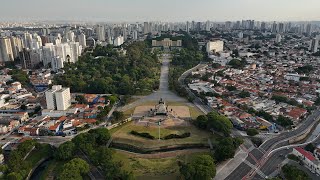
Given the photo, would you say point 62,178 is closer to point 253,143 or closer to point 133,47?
point 253,143

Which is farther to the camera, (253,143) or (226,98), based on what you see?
(226,98)

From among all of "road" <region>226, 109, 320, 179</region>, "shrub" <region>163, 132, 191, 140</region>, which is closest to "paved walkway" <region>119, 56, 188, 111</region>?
"shrub" <region>163, 132, 191, 140</region>

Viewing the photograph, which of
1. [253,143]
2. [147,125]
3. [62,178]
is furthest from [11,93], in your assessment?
[253,143]

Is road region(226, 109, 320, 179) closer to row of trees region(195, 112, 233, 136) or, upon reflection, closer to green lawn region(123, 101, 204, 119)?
row of trees region(195, 112, 233, 136)

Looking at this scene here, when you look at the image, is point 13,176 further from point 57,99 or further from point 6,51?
point 6,51

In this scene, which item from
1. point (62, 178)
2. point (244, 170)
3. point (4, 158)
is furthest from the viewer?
point (4, 158)

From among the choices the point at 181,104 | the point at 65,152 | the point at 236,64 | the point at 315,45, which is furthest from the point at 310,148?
the point at 315,45
